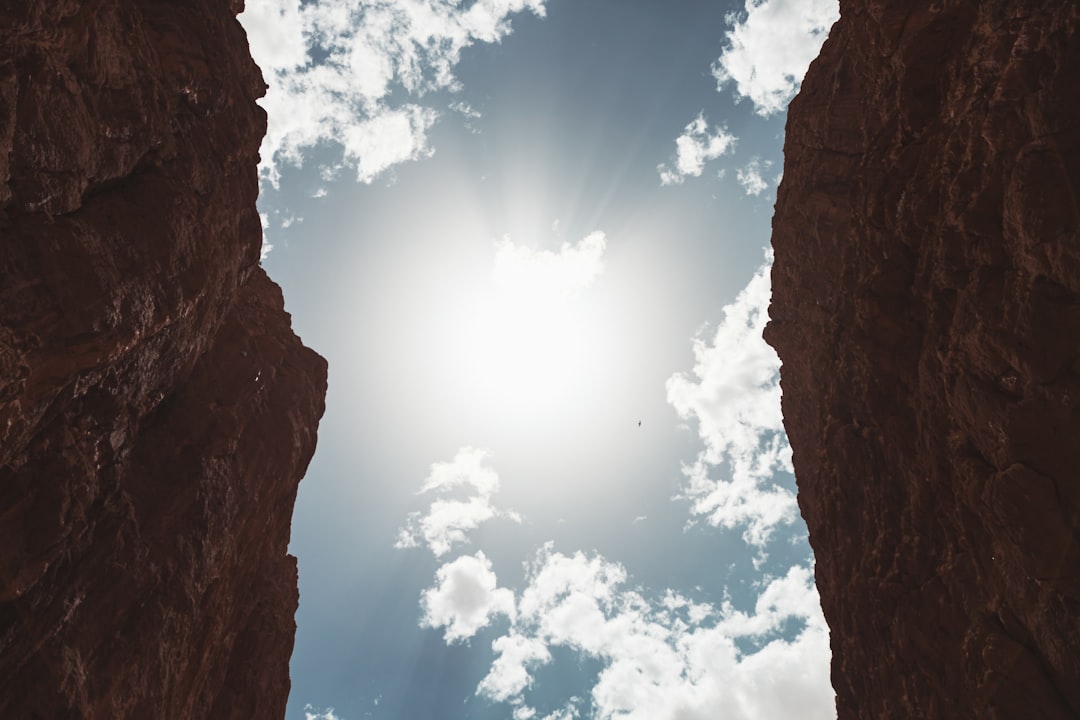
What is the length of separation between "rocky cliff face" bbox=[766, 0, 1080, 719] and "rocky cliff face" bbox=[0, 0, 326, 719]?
81.0 feet

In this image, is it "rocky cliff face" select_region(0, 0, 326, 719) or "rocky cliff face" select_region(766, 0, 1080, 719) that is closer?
"rocky cliff face" select_region(766, 0, 1080, 719)

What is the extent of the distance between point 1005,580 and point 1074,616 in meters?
2.25

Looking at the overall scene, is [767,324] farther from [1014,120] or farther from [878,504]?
[1014,120]

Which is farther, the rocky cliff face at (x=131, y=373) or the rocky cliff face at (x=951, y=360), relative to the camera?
the rocky cliff face at (x=131, y=373)

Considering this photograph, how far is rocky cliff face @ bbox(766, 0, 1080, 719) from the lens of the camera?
13750 mm

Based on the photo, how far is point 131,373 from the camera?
19203 millimetres

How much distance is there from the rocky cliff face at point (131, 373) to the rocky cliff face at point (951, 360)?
24692 mm

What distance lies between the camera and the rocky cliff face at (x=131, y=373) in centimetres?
1430

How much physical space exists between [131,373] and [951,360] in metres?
27.0

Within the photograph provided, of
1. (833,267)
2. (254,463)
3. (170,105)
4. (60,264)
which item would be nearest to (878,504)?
(833,267)

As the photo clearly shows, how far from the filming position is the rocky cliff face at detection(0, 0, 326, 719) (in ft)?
46.9

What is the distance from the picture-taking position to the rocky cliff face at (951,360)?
45.1ft

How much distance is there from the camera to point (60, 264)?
48.1ft

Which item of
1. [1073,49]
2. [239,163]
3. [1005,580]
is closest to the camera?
[1073,49]
